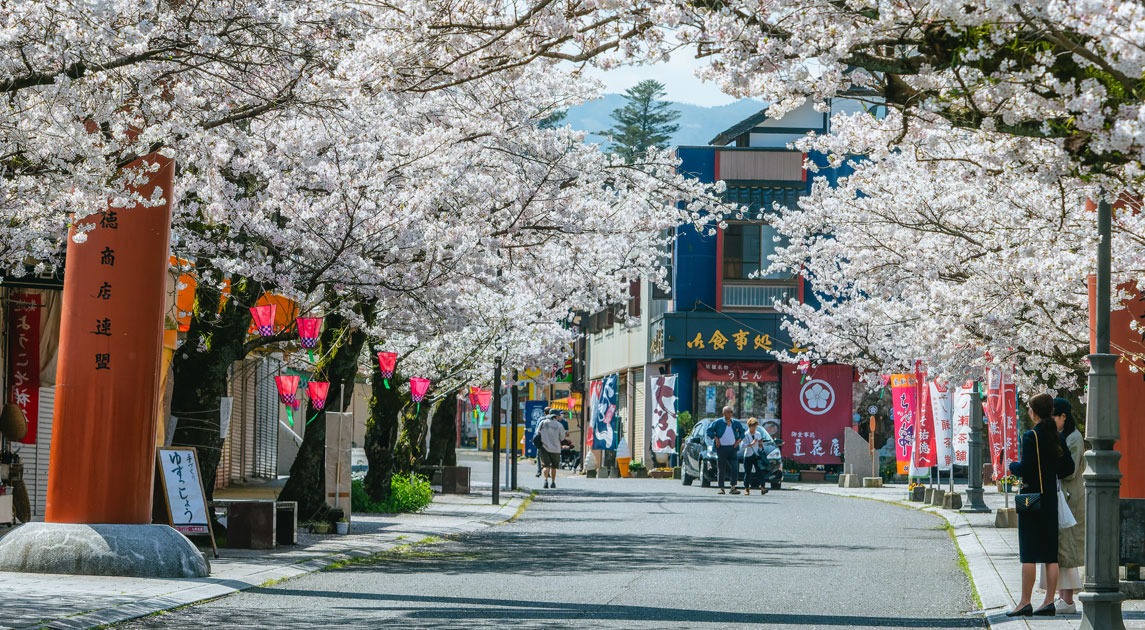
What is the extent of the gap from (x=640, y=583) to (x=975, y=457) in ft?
42.8

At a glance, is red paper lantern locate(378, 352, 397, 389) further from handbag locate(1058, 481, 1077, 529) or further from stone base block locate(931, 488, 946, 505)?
handbag locate(1058, 481, 1077, 529)

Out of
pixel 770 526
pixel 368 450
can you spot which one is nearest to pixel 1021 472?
pixel 770 526

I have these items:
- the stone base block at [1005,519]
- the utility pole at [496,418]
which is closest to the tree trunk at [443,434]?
the utility pole at [496,418]

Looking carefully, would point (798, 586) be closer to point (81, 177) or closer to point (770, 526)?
point (81, 177)

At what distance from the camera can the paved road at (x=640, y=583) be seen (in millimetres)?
10914

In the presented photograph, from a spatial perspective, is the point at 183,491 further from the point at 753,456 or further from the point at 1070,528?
the point at 753,456

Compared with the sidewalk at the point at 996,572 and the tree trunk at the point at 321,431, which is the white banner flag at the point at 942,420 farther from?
the tree trunk at the point at 321,431

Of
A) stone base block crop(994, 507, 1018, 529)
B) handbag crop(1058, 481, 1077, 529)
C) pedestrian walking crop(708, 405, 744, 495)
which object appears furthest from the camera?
pedestrian walking crop(708, 405, 744, 495)

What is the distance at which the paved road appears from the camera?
1091cm

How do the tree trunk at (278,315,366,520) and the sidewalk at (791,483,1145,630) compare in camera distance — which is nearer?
the sidewalk at (791,483,1145,630)

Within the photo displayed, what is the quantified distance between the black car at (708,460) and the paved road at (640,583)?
12.1 metres

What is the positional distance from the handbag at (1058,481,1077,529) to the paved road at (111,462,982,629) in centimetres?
108

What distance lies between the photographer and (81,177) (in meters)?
11.1

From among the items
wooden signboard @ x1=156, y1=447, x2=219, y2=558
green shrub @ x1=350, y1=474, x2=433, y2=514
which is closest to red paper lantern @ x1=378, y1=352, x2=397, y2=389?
green shrub @ x1=350, y1=474, x2=433, y2=514
